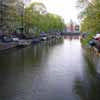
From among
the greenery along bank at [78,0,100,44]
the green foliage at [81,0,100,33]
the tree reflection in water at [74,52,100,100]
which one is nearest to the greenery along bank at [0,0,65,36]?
the greenery along bank at [78,0,100,44]

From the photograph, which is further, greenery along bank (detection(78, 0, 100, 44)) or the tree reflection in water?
greenery along bank (detection(78, 0, 100, 44))

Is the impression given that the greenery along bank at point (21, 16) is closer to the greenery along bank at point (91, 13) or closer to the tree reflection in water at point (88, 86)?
the greenery along bank at point (91, 13)

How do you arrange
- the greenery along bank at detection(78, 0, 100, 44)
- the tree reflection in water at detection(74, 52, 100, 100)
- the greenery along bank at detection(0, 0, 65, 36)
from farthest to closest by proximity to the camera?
the greenery along bank at detection(0, 0, 65, 36) → the greenery along bank at detection(78, 0, 100, 44) → the tree reflection in water at detection(74, 52, 100, 100)

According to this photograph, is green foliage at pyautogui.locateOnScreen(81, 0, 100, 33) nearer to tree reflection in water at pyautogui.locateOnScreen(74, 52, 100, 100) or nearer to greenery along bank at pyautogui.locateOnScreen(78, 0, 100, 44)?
greenery along bank at pyautogui.locateOnScreen(78, 0, 100, 44)

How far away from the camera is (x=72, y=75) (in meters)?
18.2

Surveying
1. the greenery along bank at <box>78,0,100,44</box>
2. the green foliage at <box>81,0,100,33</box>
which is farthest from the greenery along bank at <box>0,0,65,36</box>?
the green foliage at <box>81,0,100,33</box>

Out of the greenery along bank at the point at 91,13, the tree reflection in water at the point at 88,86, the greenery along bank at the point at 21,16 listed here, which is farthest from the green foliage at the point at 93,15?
the greenery along bank at the point at 21,16

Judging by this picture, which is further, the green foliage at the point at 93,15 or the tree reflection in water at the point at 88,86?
the green foliage at the point at 93,15

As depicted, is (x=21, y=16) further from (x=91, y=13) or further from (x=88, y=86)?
(x=88, y=86)

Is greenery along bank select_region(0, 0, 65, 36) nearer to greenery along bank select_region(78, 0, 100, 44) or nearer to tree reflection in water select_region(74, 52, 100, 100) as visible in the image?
greenery along bank select_region(78, 0, 100, 44)

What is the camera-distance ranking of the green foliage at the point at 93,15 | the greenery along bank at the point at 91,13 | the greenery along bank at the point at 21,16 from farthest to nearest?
the greenery along bank at the point at 21,16, the greenery along bank at the point at 91,13, the green foliage at the point at 93,15

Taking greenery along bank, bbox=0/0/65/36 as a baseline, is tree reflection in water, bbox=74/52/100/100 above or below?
below

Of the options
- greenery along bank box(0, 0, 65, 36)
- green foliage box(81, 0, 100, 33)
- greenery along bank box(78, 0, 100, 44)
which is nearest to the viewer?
green foliage box(81, 0, 100, 33)

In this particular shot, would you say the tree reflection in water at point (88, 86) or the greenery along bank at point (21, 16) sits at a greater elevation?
the greenery along bank at point (21, 16)
